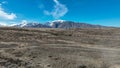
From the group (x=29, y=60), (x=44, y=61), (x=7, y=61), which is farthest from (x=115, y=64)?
(x=7, y=61)

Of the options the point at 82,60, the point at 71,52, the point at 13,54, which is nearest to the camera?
the point at 82,60

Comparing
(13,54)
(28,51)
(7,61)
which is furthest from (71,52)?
(7,61)

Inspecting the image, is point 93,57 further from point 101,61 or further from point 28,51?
point 28,51

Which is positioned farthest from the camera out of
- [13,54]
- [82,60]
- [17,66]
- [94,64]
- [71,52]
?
[71,52]

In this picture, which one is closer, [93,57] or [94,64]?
[94,64]

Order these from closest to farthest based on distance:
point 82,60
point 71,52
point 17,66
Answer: point 17,66 < point 82,60 < point 71,52

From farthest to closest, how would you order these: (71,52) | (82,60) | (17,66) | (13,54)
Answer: (71,52)
(13,54)
(82,60)
(17,66)

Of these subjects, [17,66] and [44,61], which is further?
[44,61]

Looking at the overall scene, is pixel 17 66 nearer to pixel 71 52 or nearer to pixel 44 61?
pixel 44 61

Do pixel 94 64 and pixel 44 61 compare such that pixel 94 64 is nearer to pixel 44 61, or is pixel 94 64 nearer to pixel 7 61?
pixel 44 61
